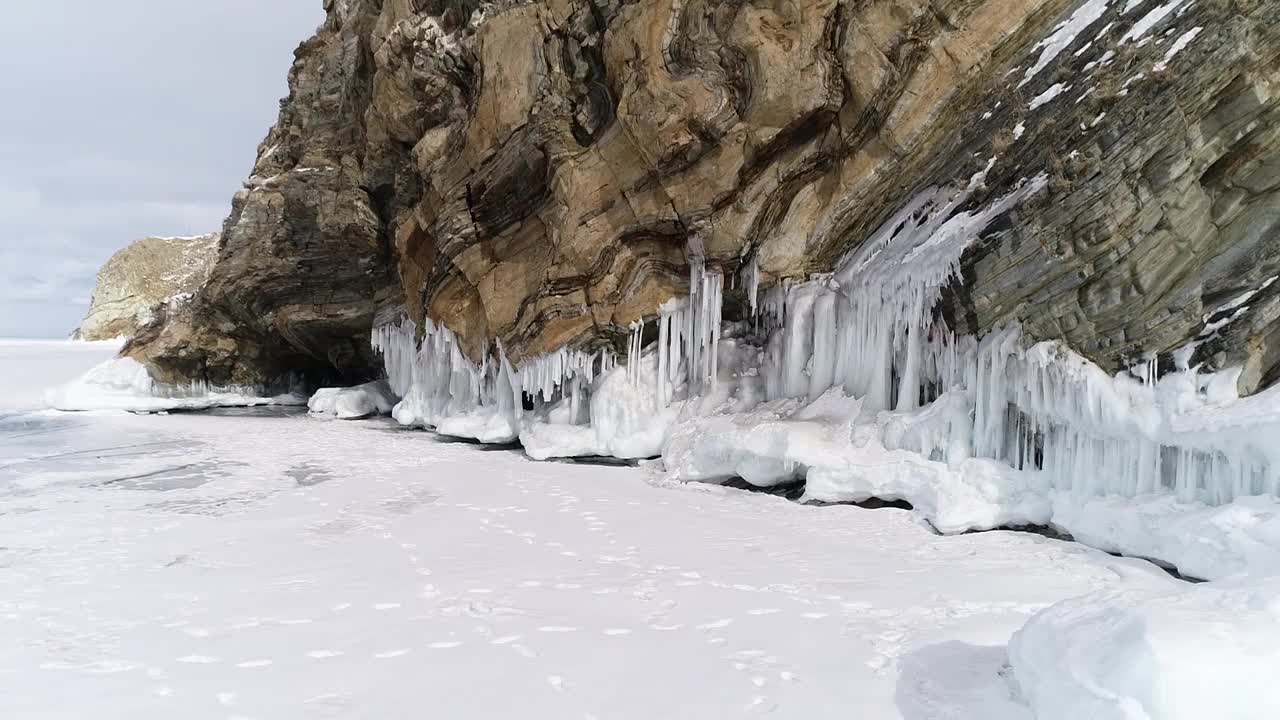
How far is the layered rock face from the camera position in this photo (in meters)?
7.27

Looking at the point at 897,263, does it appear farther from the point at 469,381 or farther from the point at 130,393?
the point at 130,393

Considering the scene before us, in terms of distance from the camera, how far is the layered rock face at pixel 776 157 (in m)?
7.27

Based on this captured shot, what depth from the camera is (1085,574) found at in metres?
6.06

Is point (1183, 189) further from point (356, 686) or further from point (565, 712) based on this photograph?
point (356, 686)

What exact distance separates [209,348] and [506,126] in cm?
1931

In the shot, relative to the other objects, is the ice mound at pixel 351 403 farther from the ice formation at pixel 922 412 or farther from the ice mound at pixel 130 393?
the ice formation at pixel 922 412

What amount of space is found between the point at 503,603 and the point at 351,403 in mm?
Answer: 20915

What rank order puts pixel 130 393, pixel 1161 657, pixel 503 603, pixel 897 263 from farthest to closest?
1. pixel 130 393
2. pixel 897 263
3. pixel 503 603
4. pixel 1161 657

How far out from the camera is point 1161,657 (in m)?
2.89

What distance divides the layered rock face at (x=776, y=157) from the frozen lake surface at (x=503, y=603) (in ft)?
11.3

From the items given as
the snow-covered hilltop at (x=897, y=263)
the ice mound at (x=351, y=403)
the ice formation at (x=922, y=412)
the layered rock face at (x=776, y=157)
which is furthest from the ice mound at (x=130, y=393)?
the ice formation at (x=922, y=412)

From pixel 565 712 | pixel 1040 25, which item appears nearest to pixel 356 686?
pixel 565 712

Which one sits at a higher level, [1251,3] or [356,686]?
[1251,3]

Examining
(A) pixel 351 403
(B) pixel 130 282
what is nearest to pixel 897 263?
(A) pixel 351 403
